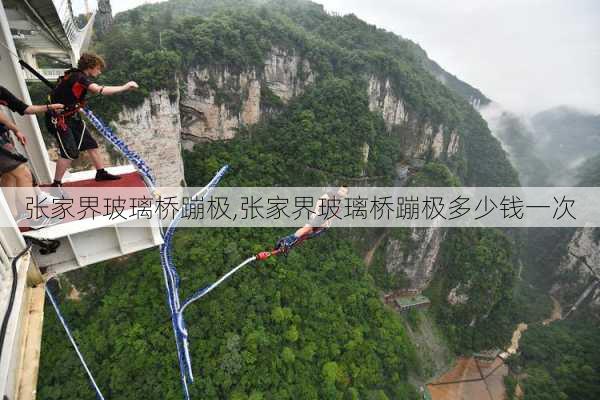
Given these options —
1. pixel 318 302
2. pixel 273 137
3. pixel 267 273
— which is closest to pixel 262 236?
pixel 267 273

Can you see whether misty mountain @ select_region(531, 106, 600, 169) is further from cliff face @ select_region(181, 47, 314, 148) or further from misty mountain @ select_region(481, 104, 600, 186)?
cliff face @ select_region(181, 47, 314, 148)

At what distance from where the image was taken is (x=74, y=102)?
491cm

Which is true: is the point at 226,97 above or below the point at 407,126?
above

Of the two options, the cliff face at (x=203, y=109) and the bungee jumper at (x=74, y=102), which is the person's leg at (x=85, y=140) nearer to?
the bungee jumper at (x=74, y=102)

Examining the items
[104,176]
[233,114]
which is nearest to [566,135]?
[233,114]

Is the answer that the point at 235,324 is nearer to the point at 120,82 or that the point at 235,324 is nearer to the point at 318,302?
the point at 318,302

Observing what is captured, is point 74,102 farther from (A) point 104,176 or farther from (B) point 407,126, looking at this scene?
(B) point 407,126

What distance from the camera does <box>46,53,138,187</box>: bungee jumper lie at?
15.2 feet

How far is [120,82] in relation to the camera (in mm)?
19609

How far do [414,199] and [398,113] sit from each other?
12889 mm

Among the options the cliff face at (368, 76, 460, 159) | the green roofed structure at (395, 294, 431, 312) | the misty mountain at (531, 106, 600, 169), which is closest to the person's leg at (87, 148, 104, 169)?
the green roofed structure at (395, 294, 431, 312)

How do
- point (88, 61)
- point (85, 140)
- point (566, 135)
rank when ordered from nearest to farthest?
point (88, 61) < point (85, 140) < point (566, 135)

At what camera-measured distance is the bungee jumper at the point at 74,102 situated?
182 inches

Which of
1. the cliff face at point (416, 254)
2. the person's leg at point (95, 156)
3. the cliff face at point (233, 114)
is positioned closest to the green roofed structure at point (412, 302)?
the cliff face at point (416, 254)
